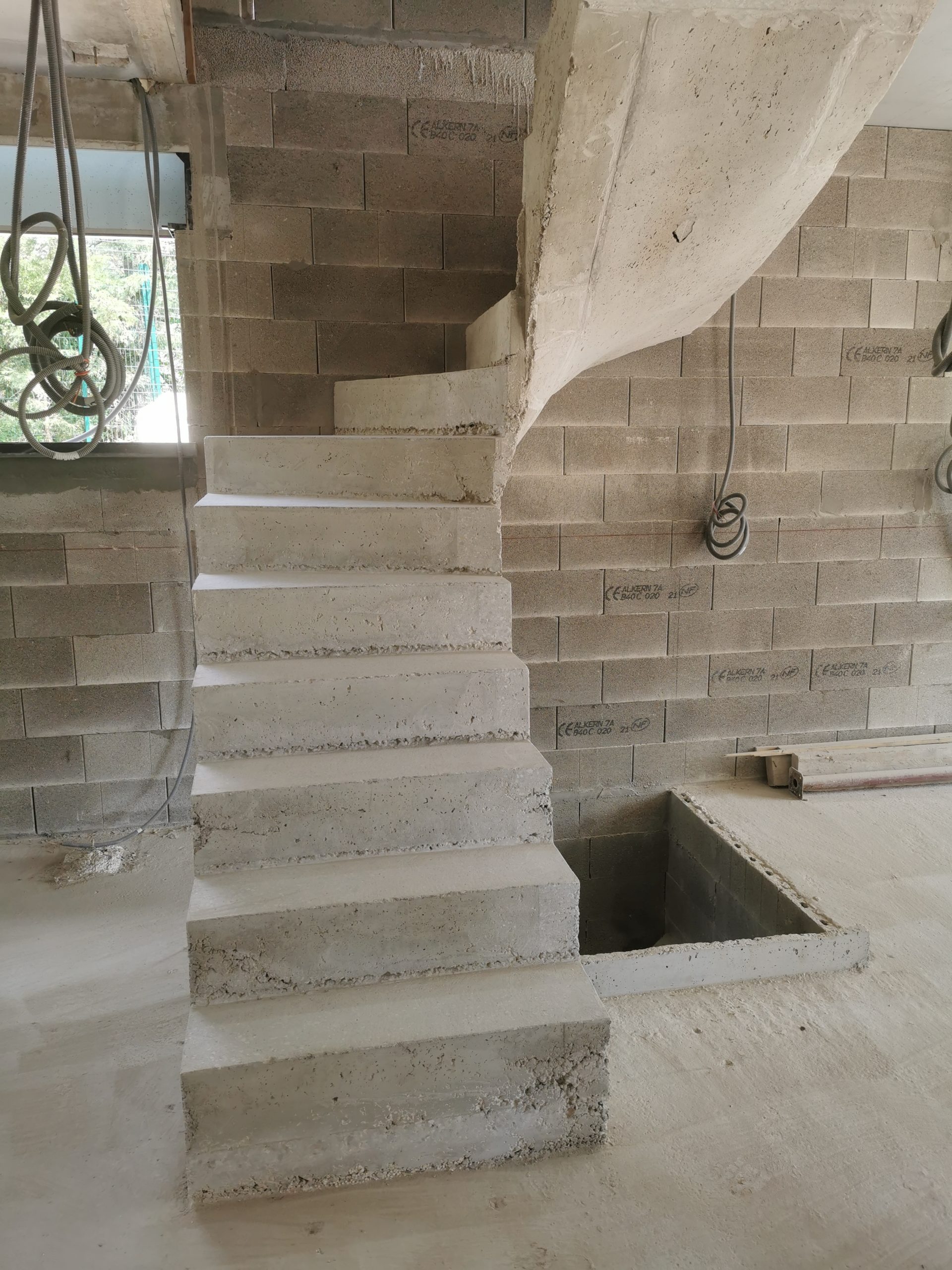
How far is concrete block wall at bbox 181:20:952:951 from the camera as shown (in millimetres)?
3561

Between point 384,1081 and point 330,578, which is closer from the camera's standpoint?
point 384,1081

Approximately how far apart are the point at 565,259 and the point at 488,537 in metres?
0.74

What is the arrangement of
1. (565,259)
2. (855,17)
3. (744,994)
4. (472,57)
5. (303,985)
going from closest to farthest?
(855,17) < (303,985) < (565,259) < (744,994) < (472,57)

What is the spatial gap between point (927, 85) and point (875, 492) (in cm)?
164

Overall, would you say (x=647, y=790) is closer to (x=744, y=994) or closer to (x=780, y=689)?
(x=780, y=689)

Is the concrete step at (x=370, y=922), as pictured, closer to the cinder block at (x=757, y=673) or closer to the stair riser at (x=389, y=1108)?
the stair riser at (x=389, y=1108)

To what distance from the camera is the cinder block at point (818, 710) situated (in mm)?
4359

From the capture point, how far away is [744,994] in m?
2.65

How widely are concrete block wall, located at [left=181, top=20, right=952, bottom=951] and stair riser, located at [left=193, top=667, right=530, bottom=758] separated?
1.78 metres

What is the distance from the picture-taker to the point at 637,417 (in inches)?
154

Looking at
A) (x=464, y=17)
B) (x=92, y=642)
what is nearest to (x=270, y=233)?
(x=464, y=17)

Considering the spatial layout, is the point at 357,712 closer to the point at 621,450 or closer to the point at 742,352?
the point at 621,450

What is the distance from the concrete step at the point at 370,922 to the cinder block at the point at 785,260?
3.00 m

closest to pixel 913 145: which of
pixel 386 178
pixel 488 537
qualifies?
pixel 386 178
